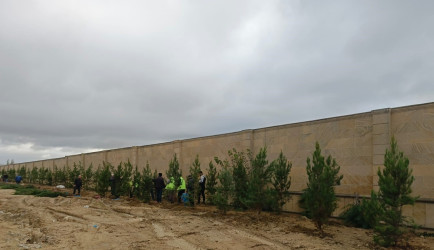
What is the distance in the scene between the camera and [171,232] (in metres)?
9.79

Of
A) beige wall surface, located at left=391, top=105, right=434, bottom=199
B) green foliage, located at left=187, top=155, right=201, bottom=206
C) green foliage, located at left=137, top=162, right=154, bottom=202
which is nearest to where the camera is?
beige wall surface, located at left=391, top=105, right=434, bottom=199

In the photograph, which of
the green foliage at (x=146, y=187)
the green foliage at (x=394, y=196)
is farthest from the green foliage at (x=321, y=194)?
the green foliage at (x=146, y=187)

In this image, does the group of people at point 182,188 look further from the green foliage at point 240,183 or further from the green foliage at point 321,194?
the green foliage at point 321,194

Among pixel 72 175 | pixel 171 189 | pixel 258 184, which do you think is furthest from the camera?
pixel 72 175

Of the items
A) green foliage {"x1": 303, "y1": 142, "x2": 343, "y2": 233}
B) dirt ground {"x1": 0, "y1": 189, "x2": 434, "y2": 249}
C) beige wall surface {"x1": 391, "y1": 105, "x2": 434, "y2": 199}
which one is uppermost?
beige wall surface {"x1": 391, "y1": 105, "x2": 434, "y2": 199}

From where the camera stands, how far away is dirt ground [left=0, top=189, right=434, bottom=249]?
8.34 meters

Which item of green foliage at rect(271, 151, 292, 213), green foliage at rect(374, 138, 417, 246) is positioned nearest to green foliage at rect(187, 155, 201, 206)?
green foliage at rect(271, 151, 292, 213)

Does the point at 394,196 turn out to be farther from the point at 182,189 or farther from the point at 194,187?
the point at 182,189

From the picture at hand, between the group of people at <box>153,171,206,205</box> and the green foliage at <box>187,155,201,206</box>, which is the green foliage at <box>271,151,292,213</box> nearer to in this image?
the green foliage at <box>187,155,201,206</box>

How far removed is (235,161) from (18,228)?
8.46m

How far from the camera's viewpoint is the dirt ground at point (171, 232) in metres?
8.34

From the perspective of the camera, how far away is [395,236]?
319 inches

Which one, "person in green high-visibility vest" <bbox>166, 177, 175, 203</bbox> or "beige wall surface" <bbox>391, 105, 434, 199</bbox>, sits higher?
"beige wall surface" <bbox>391, 105, 434, 199</bbox>

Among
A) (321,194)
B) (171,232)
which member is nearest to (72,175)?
(171,232)
